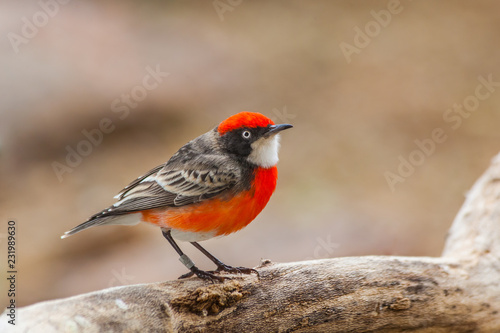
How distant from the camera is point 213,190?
4977 millimetres

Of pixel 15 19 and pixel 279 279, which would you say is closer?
pixel 279 279

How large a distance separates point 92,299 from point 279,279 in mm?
1732

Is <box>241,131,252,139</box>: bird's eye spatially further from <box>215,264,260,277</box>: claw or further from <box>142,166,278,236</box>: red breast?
<box>215,264,260,277</box>: claw

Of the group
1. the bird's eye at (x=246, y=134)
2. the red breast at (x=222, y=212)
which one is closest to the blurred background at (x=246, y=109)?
the red breast at (x=222, y=212)

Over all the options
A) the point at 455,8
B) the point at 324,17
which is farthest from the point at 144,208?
the point at 455,8

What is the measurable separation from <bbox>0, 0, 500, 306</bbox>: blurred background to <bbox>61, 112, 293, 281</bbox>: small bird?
4.27 meters

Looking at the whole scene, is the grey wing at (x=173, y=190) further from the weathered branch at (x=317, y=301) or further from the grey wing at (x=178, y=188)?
the weathered branch at (x=317, y=301)

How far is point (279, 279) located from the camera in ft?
16.8

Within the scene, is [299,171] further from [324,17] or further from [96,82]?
[324,17]

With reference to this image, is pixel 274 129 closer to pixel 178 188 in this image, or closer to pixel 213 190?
pixel 213 190

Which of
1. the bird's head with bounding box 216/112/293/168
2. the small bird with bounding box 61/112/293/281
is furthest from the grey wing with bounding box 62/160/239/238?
the bird's head with bounding box 216/112/293/168

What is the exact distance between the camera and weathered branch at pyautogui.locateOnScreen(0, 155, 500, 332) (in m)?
4.28

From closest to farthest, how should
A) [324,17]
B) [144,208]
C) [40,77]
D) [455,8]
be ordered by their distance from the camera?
1. [144,208]
2. [40,77]
3. [324,17]
4. [455,8]

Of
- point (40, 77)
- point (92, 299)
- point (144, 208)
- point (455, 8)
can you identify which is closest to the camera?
point (92, 299)
